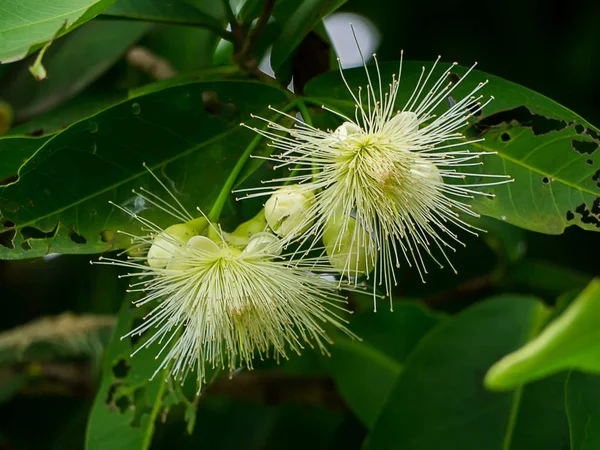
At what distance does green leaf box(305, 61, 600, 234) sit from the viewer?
891mm

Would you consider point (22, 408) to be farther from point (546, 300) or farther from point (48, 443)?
point (546, 300)

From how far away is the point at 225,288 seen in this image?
2.91 feet

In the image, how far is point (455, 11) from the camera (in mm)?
1987

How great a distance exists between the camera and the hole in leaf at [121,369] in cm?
107

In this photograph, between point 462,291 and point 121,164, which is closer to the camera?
point 121,164

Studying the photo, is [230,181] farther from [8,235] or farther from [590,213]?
[590,213]

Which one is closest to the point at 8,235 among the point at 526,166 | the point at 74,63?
the point at 74,63

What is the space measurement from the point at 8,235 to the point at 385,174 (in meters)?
0.48

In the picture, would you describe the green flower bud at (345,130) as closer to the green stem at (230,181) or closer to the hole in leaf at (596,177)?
the green stem at (230,181)

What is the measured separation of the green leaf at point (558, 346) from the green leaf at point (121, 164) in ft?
1.88

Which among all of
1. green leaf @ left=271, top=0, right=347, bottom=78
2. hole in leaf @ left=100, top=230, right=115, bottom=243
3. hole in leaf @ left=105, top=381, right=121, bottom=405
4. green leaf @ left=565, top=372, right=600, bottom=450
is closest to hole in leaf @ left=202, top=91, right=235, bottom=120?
green leaf @ left=271, top=0, right=347, bottom=78

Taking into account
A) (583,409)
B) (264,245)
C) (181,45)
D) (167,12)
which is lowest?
(583,409)

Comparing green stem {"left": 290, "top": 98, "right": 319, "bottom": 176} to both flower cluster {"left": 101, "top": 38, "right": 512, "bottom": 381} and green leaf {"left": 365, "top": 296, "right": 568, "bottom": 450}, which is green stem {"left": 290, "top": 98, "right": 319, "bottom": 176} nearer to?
flower cluster {"left": 101, "top": 38, "right": 512, "bottom": 381}

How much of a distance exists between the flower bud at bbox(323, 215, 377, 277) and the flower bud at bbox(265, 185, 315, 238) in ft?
0.11
